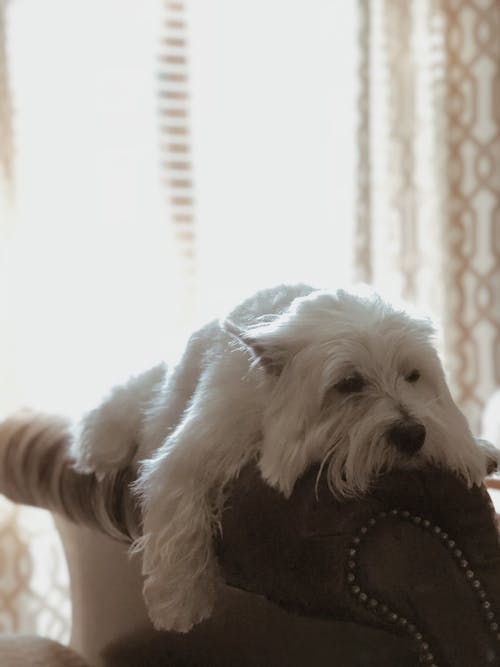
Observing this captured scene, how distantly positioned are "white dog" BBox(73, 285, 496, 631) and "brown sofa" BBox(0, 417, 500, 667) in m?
0.03

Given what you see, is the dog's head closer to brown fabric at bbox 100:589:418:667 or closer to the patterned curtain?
brown fabric at bbox 100:589:418:667

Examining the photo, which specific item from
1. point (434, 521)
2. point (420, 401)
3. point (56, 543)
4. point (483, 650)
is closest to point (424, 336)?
point (420, 401)

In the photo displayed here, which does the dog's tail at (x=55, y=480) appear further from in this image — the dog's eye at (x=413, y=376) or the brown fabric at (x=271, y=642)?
the dog's eye at (x=413, y=376)

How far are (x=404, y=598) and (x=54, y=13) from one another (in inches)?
84.3

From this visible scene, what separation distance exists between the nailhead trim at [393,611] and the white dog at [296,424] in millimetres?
60

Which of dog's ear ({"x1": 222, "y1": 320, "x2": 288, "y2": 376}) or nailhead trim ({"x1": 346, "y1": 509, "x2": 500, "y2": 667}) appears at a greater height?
dog's ear ({"x1": 222, "y1": 320, "x2": 288, "y2": 376})

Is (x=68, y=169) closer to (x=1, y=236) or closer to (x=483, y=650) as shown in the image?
(x=1, y=236)

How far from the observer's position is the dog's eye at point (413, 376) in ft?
4.14

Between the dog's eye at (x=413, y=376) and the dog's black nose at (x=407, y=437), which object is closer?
the dog's black nose at (x=407, y=437)

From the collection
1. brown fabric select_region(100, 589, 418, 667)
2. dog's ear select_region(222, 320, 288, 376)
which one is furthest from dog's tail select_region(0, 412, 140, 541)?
dog's ear select_region(222, 320, 288, 376)

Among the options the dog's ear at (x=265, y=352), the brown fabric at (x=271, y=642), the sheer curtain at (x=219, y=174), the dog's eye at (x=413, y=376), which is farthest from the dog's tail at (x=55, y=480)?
the sheer curtain at (x=219, y=174)

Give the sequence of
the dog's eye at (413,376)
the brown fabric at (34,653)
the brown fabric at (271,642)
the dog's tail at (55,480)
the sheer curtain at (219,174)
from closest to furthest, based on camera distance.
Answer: the brown fabric at (271,642)
the dog's eye at (413,376)
the dog's tail at (55,480)
the brown fabric at (34,653)
the sheer curtain at (219,174)

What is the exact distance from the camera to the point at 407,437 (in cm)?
115

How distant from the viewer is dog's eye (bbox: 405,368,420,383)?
126 cm
